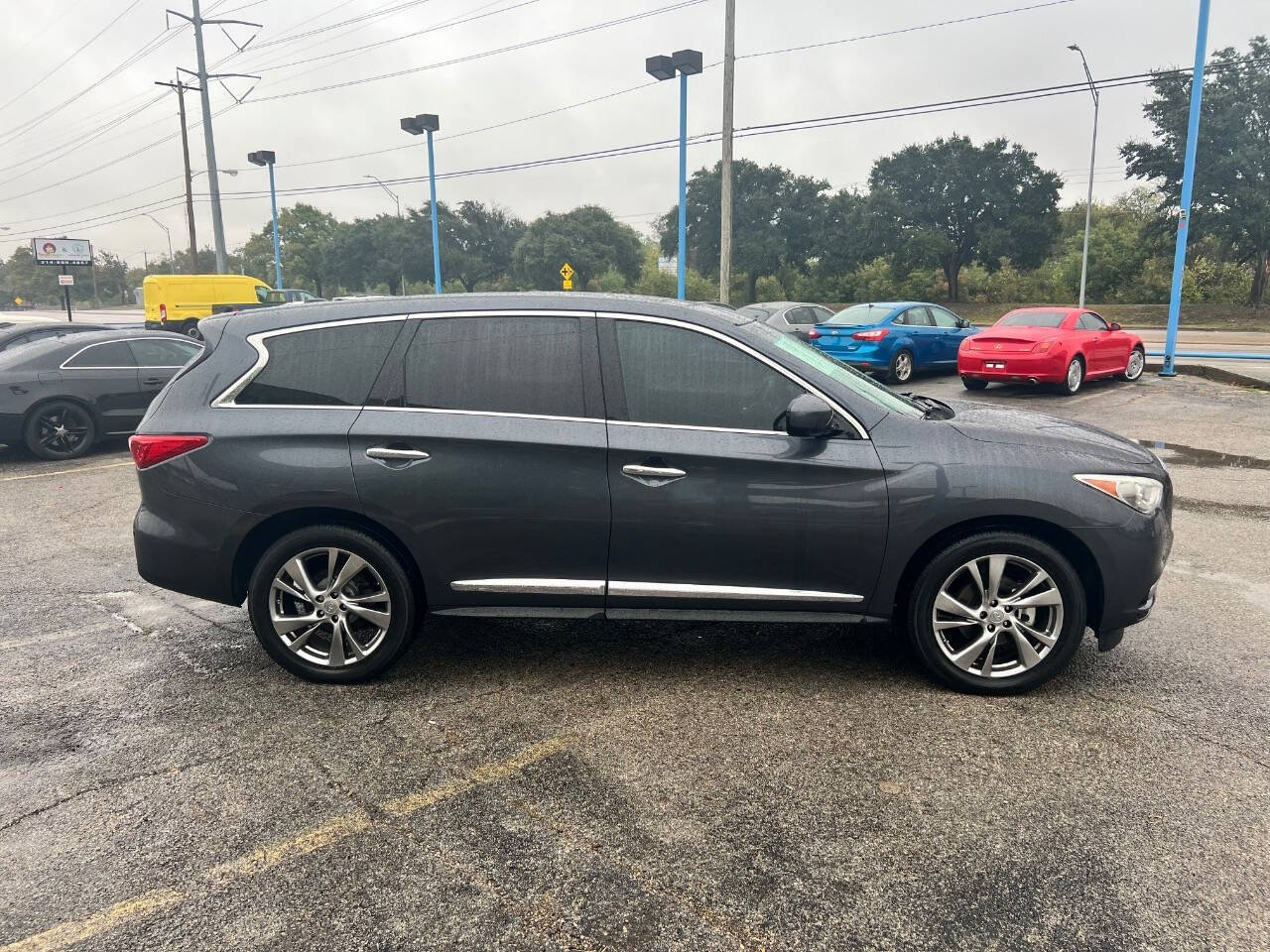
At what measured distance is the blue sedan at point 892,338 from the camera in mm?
15680

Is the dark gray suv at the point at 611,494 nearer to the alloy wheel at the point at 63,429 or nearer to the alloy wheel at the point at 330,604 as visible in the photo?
the alloy wheel at the point at 330,604

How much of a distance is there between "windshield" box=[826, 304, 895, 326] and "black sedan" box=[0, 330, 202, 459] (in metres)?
10.8

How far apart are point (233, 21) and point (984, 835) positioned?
132 feet

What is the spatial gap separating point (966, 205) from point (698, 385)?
53040 millimetres

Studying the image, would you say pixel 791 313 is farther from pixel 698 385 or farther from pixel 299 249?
pixel 299 249

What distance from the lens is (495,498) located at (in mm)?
3826

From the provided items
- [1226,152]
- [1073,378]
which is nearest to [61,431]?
[1073,378]

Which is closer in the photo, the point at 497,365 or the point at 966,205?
the point at 497,365

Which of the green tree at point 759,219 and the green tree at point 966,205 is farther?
the green tree at point 759,219

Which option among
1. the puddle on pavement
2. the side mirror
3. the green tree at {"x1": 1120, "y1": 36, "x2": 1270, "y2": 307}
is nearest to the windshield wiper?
the side mirror

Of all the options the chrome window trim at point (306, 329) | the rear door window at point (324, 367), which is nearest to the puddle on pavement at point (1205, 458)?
the chrome window trim at point (306, 329)

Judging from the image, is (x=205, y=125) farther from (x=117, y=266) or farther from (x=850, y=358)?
(x=117, y=266)

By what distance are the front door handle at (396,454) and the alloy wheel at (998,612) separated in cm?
235

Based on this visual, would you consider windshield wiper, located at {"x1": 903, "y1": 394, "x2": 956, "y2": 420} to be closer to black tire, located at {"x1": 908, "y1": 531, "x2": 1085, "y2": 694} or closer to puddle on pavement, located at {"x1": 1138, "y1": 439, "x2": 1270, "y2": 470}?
black tire, located at {"x1": 908, "y1": 531, "x2": 1085, "y2": 694}
